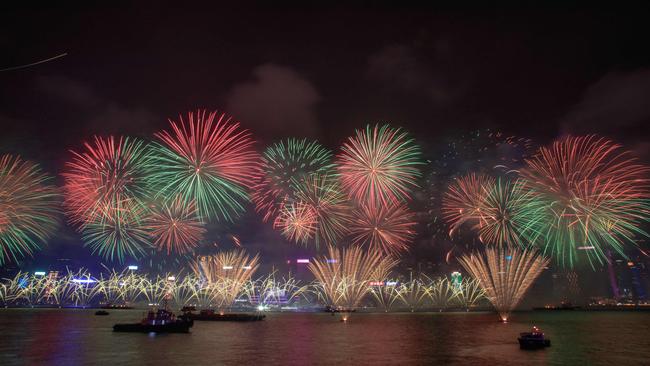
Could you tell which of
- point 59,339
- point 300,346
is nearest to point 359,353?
point 300,346

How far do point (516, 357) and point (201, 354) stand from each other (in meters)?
29.7

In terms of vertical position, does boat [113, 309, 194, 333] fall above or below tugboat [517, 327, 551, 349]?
above

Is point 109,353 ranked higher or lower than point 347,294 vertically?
lower

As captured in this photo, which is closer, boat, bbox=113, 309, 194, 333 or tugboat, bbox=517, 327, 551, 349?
tugboat, bbox=517, 327, 551, 349

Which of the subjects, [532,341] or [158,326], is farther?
[158,326]

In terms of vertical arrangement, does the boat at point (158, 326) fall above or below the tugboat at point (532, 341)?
above

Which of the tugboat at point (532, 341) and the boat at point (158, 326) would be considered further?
the boat at point (158, 326)

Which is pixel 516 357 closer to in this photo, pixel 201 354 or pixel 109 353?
pixel 201 354

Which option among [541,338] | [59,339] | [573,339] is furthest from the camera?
[573,339]

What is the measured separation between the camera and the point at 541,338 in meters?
54.3

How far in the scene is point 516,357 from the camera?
46562mm

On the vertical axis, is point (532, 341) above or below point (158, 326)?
below

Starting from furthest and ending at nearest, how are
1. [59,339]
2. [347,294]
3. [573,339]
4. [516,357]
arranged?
[347,294]
[573,339]
[59,339]
[516,357]

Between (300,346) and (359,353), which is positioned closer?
(359,353)
